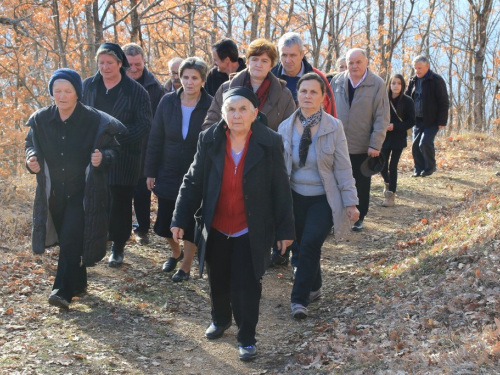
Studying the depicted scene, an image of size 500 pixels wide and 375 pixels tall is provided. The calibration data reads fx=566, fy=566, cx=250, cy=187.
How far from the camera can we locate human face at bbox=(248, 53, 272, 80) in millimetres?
6113

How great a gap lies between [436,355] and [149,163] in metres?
4.02

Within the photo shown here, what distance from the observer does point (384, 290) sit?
5.88m

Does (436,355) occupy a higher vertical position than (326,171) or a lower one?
lower

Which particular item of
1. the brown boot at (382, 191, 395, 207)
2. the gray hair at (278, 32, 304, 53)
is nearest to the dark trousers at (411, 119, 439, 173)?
the brown boot at (382, 191, 395, 207)

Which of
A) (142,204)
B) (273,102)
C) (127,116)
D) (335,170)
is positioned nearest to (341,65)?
(273,102)

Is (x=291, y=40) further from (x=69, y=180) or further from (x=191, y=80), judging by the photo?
(x=69, y=180)

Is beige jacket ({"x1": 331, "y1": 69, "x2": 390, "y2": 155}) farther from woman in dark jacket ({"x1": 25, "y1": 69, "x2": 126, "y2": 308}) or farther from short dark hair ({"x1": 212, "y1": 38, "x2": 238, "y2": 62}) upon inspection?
woman in dark jacket ({"x1": 25, "y1": 69, "x2": 126, "y2": 308})

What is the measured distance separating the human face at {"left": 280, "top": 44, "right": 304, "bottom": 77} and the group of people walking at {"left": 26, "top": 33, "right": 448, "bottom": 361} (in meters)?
0.02

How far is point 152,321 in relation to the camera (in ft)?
18.5

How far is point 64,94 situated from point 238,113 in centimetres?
191

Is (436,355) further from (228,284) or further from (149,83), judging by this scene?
(149,83)

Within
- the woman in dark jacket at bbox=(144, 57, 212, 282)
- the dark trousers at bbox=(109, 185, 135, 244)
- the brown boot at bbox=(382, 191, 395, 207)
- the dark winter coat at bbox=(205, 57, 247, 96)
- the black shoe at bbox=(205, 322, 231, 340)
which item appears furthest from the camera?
the brown boot at bbox=(382, 191, 395, 207)

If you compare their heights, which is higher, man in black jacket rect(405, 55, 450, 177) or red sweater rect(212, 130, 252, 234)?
man in black jacket rect(405, 55, 450, 177)

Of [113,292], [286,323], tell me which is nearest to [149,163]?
[113,292]
